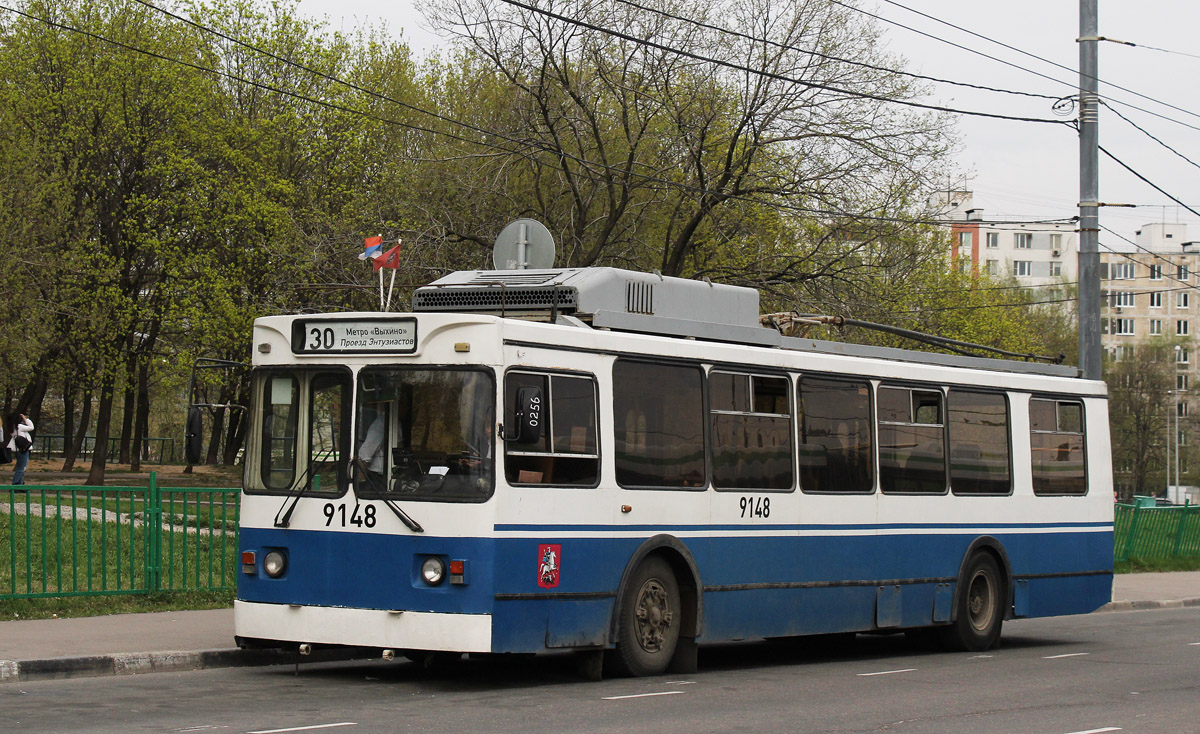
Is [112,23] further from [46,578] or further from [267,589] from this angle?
[267,589]

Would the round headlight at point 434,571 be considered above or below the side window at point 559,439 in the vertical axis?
below

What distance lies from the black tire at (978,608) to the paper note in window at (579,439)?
575 centimetres

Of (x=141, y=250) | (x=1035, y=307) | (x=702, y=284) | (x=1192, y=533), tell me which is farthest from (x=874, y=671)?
(x=1035, y=307)

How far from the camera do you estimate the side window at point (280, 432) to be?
11.0 meters

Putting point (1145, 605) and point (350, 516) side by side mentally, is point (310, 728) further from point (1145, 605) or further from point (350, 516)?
point (1145, 605)

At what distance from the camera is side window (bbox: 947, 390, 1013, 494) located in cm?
1504

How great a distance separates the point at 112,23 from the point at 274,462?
29942mm

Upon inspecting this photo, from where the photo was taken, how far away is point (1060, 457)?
53.9ft

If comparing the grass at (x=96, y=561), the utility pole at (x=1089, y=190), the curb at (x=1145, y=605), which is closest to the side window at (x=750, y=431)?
the grass at (x=96, y=561)

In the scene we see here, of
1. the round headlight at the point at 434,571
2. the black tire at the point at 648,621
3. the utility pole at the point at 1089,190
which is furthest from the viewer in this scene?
the utility pole at the point at 1089,190

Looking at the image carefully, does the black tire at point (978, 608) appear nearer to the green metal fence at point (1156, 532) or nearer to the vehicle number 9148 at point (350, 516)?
the vehicle number 9148 at point (350, 516)

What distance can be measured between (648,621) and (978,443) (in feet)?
17.3

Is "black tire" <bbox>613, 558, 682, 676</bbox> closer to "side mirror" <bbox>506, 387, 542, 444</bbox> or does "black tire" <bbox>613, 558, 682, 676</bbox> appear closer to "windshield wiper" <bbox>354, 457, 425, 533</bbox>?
"side mirror" <bbox>506, 387, 542, 444</bbox>

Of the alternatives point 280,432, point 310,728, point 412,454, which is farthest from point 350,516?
point 310,728
